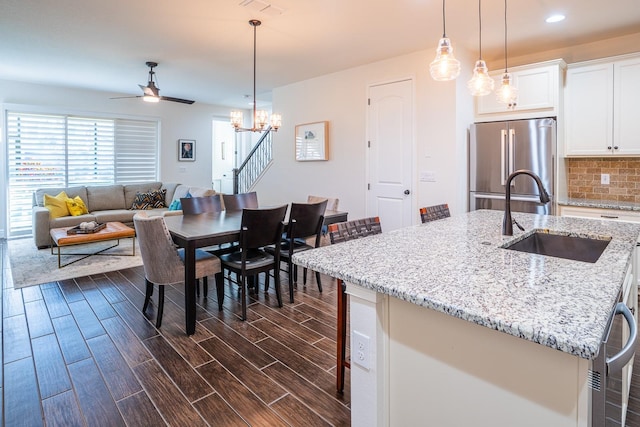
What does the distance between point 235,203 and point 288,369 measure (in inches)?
103

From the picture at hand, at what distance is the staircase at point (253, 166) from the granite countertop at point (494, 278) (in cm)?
589

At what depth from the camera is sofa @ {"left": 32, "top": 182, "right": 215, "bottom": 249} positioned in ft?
18.0

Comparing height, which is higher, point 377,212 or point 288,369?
point 377,212

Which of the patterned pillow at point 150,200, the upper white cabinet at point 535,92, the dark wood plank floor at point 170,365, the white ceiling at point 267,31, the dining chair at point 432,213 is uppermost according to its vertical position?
the white ceiling at point 267,31

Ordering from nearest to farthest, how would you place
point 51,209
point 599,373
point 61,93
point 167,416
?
point 599,373, point 167,416, point 51,209, point 61,93

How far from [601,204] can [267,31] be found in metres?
3.92

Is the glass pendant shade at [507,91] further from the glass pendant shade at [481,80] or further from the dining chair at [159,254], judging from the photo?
the dining chair at [159,254]

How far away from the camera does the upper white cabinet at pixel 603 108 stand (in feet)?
11.9

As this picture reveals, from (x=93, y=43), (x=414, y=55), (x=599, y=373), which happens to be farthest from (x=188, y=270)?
(x=414, y=55)

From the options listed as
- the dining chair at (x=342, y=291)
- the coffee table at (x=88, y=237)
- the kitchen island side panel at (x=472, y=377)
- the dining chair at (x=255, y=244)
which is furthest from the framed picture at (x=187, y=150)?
the kitchen island side panel at (x=472, y=377)

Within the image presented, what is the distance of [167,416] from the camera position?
187 cm

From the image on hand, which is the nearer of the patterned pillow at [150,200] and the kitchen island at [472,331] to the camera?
the kitchen island at [472,331]

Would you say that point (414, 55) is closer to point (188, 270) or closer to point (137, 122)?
point (188, 270)

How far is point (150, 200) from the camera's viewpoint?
22.5 ft
